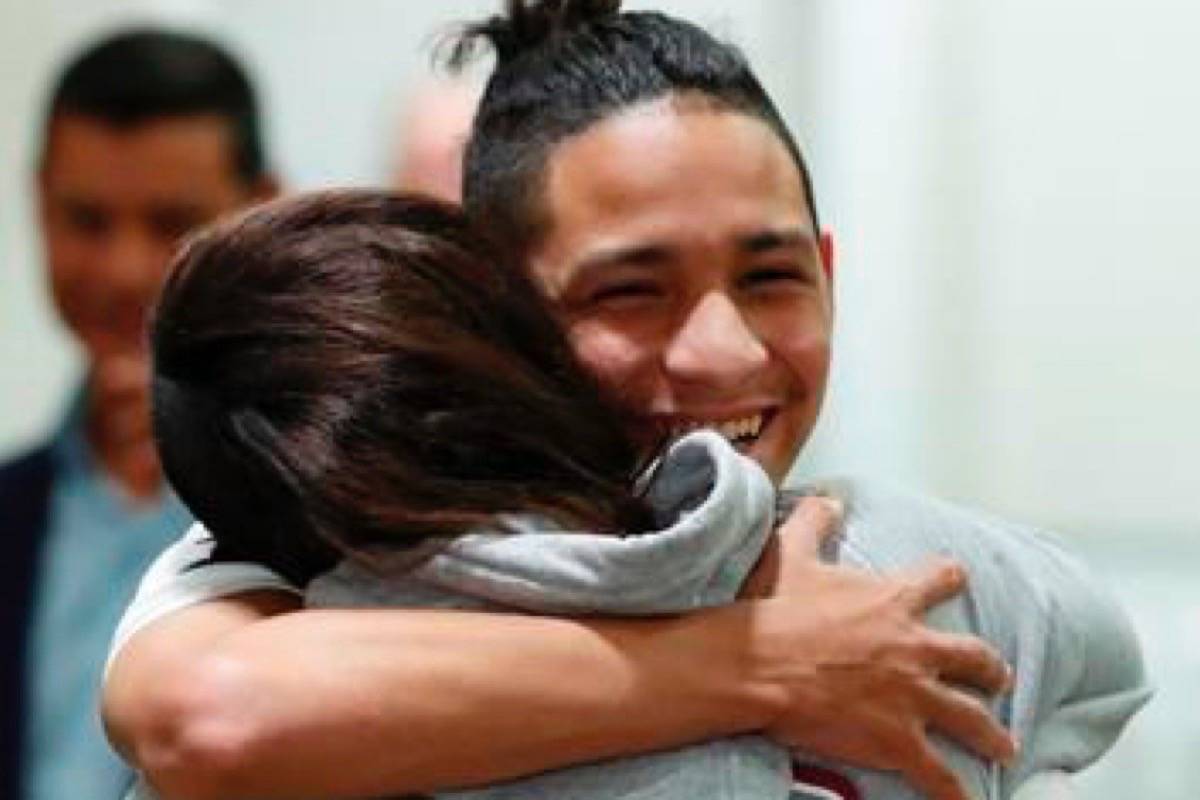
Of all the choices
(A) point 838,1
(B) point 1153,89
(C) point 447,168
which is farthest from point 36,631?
(B) point 1153,89

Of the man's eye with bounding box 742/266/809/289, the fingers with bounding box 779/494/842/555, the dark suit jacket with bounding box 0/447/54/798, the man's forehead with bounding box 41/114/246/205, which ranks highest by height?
the man's eye with bounding box 742/266/809/289

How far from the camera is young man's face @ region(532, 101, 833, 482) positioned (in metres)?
0.98

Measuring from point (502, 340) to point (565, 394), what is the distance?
33 millimetres

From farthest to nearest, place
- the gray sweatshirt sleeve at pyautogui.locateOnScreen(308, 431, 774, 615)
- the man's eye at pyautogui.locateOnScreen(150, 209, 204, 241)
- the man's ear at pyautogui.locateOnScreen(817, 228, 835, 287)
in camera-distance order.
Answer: the man's eye at pyautogui.locateOnScreen(150, 209, 204, 241)
the man's ear at pyautogui.locateOnScreen(817, 228, 835, 287)
the gray sweatshirt sleeve at pyautogui.locateOnScreen(308, 431, 774, 615)

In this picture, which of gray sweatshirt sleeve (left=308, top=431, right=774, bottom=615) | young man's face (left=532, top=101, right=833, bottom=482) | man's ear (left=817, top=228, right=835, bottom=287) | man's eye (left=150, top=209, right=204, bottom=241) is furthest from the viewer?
man's eye (left=150, top=209, right=204, bottom=241)

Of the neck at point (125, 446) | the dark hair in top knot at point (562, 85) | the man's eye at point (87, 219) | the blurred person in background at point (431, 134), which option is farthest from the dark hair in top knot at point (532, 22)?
the man's eye at point (87, 219)

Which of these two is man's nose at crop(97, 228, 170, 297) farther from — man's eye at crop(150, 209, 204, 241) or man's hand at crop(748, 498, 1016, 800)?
man's hand at crop(748, 498, 1016, 800)

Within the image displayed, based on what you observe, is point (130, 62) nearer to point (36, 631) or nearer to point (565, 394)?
point (36, 631)

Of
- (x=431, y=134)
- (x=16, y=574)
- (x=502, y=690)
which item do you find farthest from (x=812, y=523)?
(x=431, y=134)

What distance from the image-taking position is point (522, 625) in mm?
882

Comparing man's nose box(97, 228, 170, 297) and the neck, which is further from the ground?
man's nose box(97, 228, 170, 297)

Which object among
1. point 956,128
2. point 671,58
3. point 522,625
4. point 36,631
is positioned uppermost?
point 671,58

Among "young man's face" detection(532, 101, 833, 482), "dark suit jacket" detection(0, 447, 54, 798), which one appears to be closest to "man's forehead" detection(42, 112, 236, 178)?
"dark suit jacket" detection(0, 447, 54, 798)

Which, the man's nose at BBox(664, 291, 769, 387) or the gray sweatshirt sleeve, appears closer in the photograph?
the gray sweatshirt sleeve
